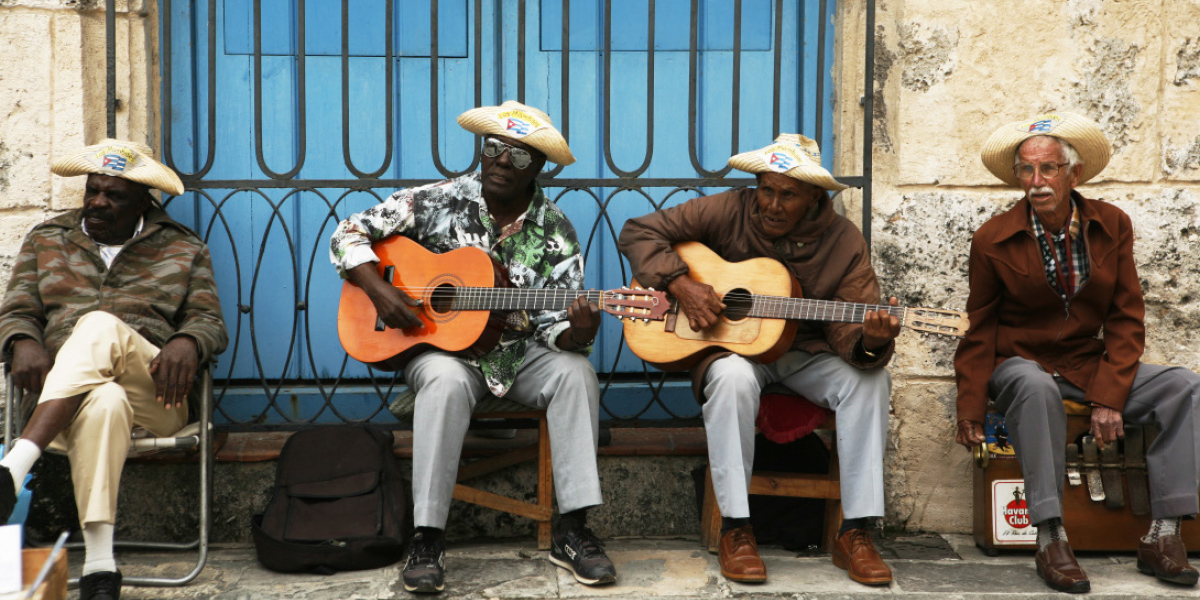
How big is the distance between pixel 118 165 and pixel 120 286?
1.32 ft

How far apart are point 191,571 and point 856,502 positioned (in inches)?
82.7

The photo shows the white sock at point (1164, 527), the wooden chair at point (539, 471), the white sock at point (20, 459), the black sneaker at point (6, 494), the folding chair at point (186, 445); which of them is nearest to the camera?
the black sneaker at point (6, 494)

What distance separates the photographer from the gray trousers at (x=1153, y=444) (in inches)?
131

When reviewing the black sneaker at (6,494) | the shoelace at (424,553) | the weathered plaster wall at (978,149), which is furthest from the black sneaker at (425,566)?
the weathered plaster wall at (978,149)

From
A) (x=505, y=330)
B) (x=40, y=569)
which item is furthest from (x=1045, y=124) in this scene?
(x=40, y=569)

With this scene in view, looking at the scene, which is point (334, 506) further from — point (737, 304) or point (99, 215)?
point (737, 304)

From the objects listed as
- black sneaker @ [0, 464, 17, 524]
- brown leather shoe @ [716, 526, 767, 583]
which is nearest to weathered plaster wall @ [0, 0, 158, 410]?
black sneaker @ [0, 464, 17, 524]

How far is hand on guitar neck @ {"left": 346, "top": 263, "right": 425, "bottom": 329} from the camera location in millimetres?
3422

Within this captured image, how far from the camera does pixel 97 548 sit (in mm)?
3018

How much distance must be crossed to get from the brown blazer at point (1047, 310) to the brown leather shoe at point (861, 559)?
0.57 meters

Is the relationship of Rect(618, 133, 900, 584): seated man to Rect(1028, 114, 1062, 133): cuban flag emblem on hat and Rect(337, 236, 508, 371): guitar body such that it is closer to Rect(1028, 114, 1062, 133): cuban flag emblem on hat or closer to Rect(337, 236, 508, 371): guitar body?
Rect(337, 236, 508, 371): guitar body

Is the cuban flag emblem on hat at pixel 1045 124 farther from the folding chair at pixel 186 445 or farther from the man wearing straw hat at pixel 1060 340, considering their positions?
the folding chair at pixel 186 445

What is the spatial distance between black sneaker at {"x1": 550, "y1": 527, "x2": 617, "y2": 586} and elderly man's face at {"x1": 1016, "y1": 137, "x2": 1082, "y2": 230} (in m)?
1.83

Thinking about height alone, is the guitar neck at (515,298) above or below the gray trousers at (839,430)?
above
